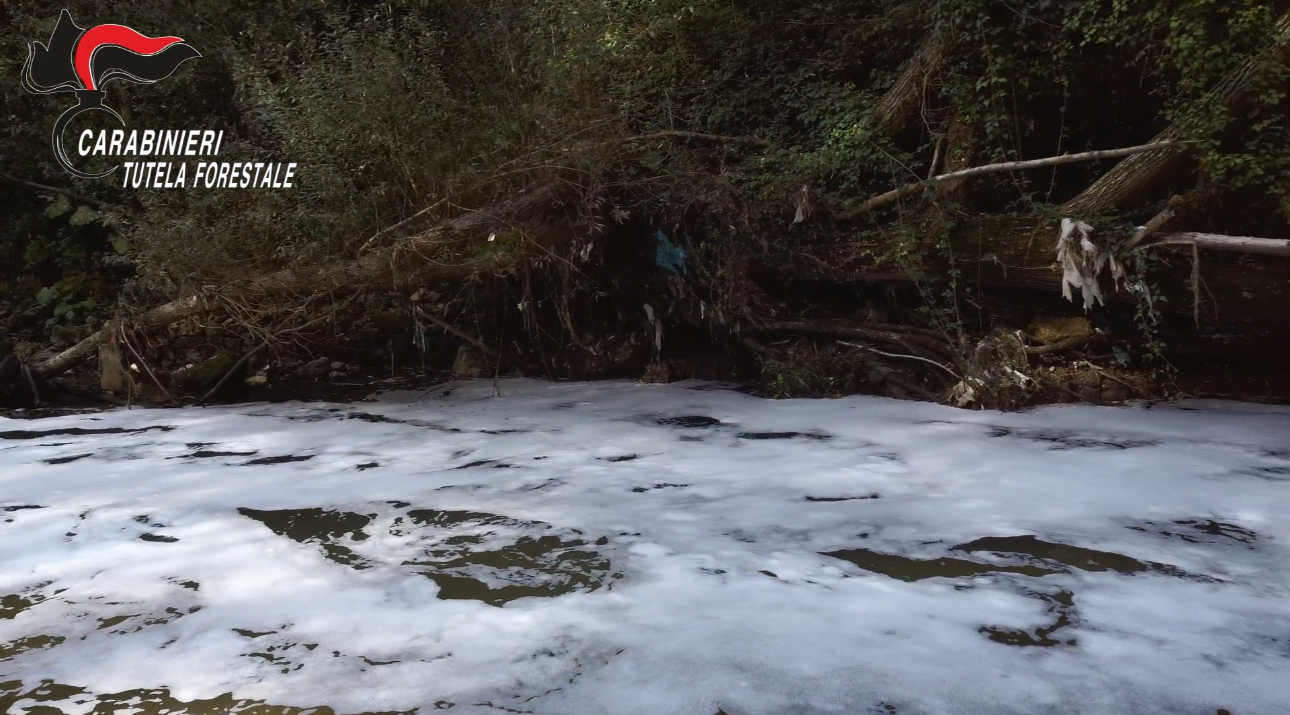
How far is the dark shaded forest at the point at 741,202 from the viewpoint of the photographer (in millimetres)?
5734

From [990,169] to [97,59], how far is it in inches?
319

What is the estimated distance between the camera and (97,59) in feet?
29.6

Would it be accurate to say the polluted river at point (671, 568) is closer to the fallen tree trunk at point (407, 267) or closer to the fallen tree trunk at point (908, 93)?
the fallen tree trunk at point (407, 267)

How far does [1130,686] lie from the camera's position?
2.58 metres

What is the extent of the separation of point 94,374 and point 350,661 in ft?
23.7

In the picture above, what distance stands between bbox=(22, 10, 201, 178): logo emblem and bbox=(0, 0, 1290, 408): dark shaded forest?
0.53 ft

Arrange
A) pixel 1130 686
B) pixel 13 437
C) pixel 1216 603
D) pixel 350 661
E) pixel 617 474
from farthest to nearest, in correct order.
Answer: pixel 13 437, pixel 617 474, pixel 1216 603, pixel 350 661, pixel 1130 686

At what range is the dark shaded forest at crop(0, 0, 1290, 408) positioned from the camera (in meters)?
5.73

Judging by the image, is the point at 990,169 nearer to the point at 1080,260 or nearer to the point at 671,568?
the point at 1080,260

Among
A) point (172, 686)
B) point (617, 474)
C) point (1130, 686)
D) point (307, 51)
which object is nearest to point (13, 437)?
point (307, 51)

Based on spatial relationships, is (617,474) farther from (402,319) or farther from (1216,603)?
(402,319)

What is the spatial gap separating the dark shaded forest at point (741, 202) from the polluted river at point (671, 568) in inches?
34.0

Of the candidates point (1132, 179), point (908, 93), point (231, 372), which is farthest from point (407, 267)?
point (1132, 179)

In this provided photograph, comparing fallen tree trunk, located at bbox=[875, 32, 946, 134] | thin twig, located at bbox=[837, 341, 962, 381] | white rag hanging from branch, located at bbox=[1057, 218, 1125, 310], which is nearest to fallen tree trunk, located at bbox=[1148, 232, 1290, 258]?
white rag hanging from branch, located at bbox=[1057, 218, 1125, 310]
